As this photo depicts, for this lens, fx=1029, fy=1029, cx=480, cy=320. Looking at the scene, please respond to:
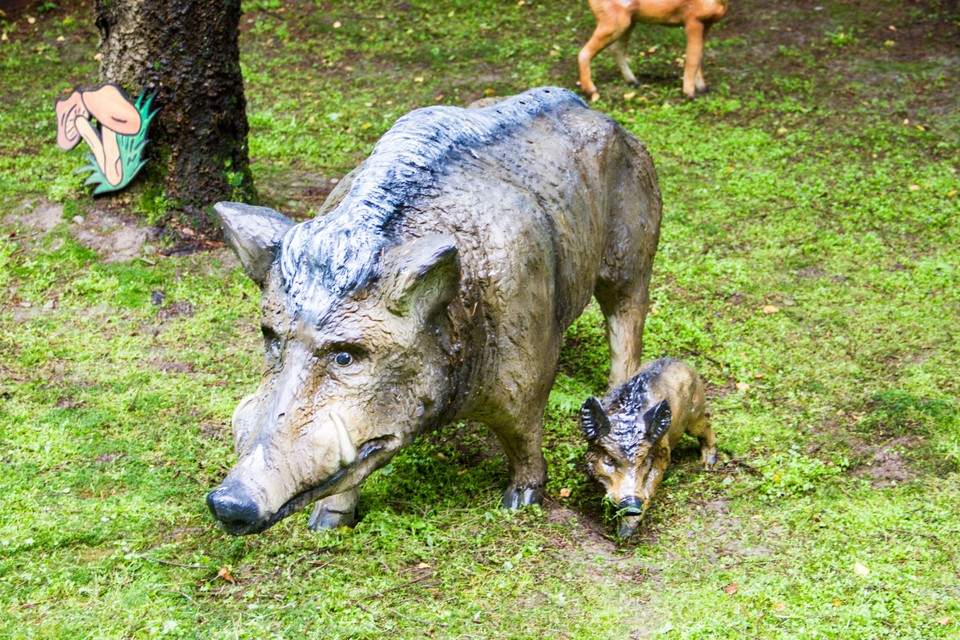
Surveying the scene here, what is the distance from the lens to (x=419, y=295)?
4.06m

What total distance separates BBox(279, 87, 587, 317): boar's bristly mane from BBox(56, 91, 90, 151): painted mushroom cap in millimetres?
4162

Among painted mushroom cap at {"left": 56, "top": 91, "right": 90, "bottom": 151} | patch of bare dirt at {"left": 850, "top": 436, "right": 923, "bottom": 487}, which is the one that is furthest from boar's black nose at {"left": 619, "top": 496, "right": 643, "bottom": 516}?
painted mushroom cap at {"left": 56, "top": 91, "right": 90, "bottom": 151}

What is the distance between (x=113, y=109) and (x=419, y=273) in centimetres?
474

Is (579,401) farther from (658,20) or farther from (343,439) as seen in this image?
(658,20)

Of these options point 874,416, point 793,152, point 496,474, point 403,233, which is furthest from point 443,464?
point 793,152

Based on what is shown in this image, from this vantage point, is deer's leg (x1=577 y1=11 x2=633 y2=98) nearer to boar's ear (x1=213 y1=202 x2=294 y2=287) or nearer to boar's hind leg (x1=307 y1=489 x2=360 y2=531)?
boar's hind leg (x1=307 y1=489 x2=360 y2=531)

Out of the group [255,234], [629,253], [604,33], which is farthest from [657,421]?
[604,33]

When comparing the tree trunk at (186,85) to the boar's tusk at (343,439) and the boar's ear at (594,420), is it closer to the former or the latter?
the boar's ear at (594,420)

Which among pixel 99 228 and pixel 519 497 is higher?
pixel 99 228

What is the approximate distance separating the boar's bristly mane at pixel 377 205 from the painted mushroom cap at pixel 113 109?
3.55m

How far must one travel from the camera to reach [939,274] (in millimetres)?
8086

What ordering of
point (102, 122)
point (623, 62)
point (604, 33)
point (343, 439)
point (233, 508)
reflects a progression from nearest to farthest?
1. point (233, 508)
2. point (343, 439)
3. point (102, 122)
4. point (604, 33)
5. point (623, 62)

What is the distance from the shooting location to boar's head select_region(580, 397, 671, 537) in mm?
5141

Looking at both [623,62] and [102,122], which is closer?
[102,122]
